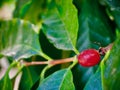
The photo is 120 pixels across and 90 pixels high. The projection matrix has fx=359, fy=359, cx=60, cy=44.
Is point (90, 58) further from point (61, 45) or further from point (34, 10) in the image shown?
point (34, 10)

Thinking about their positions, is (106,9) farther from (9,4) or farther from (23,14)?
(9,4)

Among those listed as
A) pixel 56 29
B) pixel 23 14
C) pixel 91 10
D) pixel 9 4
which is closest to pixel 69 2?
pixel 56 29

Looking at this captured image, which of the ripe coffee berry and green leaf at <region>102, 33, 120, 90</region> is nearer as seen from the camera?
green leaf at <region>102, 33, 120, 90</region>

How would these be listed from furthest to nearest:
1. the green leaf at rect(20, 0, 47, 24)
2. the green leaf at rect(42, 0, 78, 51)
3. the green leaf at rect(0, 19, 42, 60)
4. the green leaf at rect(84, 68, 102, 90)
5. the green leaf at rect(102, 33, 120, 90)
Result: the green leaf at rect(20, 0, 47, 24)
the green leaf at rect(0, 19, 42, 60)
the green leaf at rect(42, 0, 78, 51)
the green leaf at rect(84, 68, 102, 90)
the green leaf at rect(102, 33, 120, 90)

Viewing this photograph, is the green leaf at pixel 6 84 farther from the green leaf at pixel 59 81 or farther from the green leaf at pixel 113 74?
the green leaf at pixel 113 74

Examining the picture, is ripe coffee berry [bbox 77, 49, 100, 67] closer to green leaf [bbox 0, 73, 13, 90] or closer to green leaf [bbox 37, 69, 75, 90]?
green leaf [bbox 37, 69, 75, 90]

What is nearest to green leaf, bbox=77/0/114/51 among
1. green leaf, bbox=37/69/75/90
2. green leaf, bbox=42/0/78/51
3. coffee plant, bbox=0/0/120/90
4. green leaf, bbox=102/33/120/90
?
coffee plant, bbox=0/0/120/90

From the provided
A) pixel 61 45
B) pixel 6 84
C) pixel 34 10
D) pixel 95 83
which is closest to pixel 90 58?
pixel 95 83
